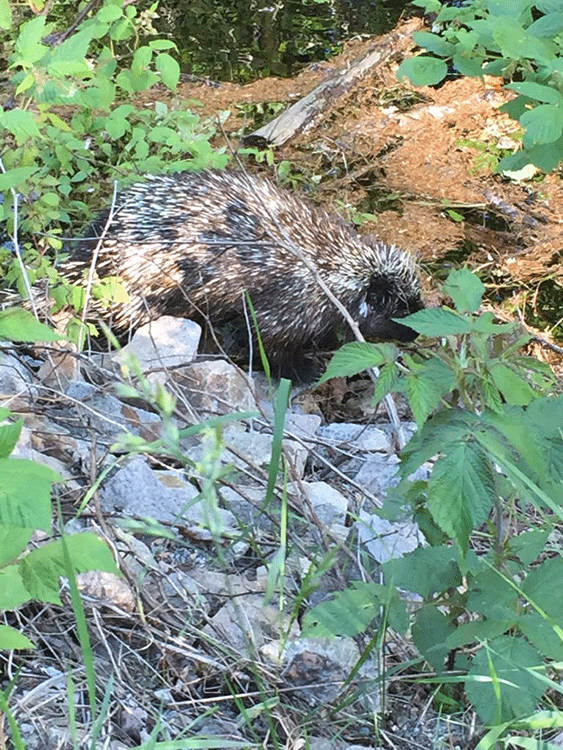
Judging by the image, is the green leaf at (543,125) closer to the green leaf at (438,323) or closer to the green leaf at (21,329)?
the green leaf at (438,323)

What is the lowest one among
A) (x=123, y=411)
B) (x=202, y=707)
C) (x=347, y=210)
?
(x=347, y=210)

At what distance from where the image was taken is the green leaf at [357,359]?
217 centimetres

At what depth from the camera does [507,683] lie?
2.02 meters

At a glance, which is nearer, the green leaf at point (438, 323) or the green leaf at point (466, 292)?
the green leaf at point (438, 323)

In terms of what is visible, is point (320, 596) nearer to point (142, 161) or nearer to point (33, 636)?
point (33, 636)

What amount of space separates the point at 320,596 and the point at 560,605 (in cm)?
98

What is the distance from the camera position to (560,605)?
214 cm

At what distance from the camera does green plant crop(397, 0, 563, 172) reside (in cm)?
309

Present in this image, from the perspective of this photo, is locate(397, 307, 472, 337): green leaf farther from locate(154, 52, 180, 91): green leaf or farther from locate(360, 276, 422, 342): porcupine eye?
locate(360, 276, 422, 342): porcupine eye

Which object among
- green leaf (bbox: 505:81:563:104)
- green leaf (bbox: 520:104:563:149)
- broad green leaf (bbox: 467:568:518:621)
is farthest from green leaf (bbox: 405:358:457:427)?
green leaf (bbox: 505:81:563:104)

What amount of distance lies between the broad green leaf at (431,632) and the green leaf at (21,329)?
1087 millimetres

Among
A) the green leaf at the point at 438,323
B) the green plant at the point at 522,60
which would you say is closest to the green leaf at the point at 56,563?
the green leaf at the point at 438,323

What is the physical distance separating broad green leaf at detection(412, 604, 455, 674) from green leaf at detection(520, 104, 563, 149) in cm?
148

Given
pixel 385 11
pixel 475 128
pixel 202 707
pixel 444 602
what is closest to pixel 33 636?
pixel 202 707
